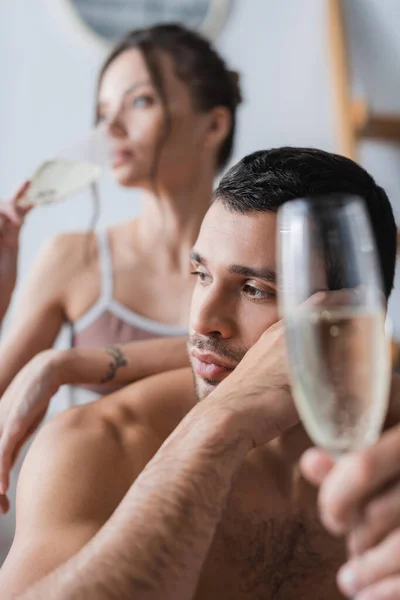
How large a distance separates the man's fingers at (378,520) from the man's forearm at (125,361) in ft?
3.05

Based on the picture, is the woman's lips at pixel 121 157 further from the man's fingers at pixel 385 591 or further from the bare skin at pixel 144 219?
→ the man's fingers at pixel 385 591

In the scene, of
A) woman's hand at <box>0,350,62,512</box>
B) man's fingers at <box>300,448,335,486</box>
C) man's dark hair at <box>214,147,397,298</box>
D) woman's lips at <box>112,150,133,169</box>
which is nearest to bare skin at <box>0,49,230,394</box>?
woman's lips at <box>112,150,133,169</box>

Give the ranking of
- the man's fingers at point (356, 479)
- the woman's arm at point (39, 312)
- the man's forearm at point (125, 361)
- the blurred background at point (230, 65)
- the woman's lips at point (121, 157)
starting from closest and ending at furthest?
the man's fingers at point (356, 479)
the man's forearm at point (125, 361)
the woman's arm at point (39, 312)
the woman's lips at point (121, 157)
the blurred background at point (230, 65)

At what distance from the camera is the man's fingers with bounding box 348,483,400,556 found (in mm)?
556

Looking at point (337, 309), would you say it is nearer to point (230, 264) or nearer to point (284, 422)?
point (284, 422)

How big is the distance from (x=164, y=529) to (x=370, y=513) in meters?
0.22

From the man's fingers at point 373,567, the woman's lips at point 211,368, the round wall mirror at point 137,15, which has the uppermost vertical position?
the round wall mirror at point 137,15

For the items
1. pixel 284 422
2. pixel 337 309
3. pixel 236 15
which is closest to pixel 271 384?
pixel 284 422

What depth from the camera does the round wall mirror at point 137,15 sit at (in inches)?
115

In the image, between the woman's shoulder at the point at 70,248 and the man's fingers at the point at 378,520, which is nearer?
the man's fingers at the point at 378,520

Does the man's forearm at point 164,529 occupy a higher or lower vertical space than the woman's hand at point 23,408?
higher

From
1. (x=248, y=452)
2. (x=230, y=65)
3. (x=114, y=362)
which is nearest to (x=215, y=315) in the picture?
(x=248, y=452)

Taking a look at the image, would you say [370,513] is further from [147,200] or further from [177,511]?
[147,200]

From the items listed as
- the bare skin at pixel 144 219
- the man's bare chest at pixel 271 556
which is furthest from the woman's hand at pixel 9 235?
the man's bare chest at pixel 271 556
